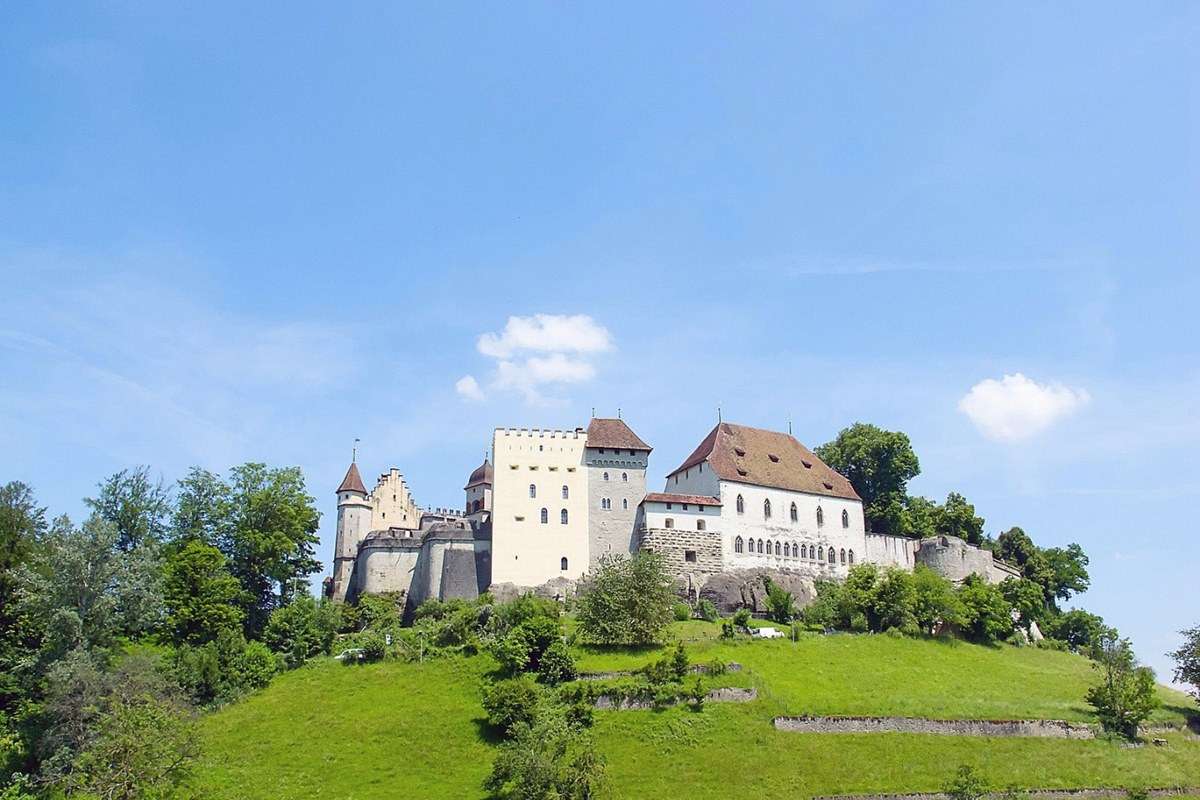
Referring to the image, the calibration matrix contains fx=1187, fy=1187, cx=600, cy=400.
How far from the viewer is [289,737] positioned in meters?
53.7

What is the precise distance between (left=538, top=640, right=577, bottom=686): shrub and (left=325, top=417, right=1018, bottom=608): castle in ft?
59.7

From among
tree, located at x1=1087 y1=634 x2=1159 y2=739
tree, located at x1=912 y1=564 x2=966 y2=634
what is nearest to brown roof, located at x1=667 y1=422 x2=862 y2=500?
tree, located at x1=912 y1=564 x2=966 y2=634

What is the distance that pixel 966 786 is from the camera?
45.3 metres

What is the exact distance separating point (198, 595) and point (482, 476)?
28.4 metres

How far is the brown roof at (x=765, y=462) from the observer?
3250 inches

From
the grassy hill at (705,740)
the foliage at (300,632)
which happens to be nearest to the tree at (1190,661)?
the grassy hill at (705,740)

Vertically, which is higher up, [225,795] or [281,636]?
[281,636]

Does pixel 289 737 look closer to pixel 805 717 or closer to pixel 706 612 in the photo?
pixel 805 717

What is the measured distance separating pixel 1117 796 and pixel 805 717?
12.9 m

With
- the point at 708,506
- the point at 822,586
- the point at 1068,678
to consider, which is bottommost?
the point at 1068,678

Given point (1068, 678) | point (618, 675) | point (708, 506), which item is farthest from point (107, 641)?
point (1068, 678)

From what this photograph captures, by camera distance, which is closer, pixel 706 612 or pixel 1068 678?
pixel 1068 678

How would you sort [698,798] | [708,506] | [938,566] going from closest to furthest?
[698,798] → [708,506] → [938,566]

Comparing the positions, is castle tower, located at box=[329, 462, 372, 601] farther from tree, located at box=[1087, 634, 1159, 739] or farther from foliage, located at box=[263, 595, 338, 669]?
tree, located at box=[1087, 634, 1159, 739]
